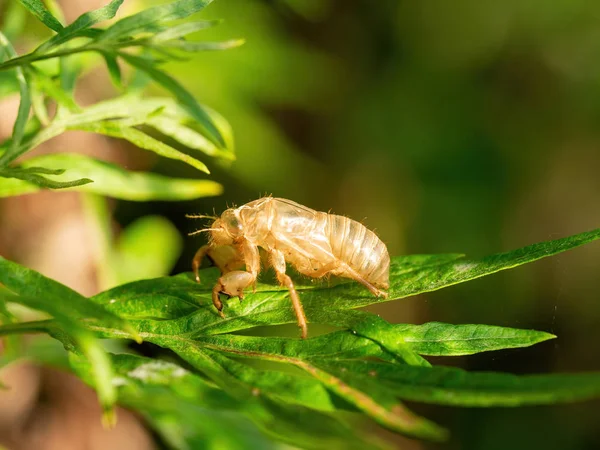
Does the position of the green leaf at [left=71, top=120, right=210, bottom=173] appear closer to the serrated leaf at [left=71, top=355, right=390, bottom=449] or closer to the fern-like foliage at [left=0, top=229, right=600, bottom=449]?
the fern-like foliage at [left=0, top=229, right=600, bottom=449]

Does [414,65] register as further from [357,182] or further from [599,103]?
[599,103]

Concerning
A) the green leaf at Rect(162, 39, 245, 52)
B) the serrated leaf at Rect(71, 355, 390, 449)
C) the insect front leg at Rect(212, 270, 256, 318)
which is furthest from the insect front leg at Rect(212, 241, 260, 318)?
the green leaf at Rect(162, 39, 245, 52)

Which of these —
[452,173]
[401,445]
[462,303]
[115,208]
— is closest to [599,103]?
[452,173]

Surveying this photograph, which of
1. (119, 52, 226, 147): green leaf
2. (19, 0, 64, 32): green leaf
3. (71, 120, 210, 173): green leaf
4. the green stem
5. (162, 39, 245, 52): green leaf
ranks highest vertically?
(19, 0, 64, 32): green leaf

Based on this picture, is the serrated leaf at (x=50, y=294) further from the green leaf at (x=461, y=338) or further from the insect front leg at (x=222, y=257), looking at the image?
the insect front leg at (x=222, y=257)

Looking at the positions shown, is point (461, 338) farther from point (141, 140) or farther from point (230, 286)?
point (141, 140)

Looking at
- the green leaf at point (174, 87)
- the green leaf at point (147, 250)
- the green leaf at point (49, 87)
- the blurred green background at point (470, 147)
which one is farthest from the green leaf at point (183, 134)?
the blurred green background at point (470, 147)
